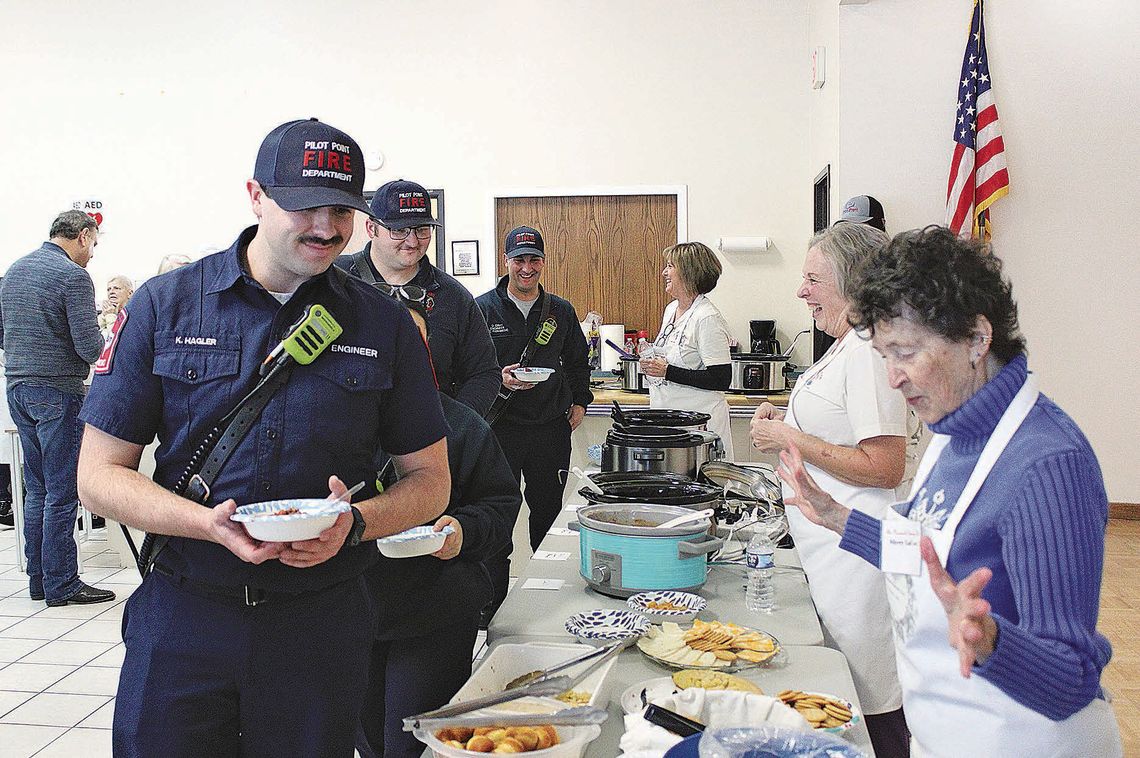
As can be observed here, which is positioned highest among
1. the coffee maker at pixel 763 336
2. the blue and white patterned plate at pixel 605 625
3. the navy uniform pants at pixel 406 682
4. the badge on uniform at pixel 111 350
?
the badge on uniform at pixel 111 350

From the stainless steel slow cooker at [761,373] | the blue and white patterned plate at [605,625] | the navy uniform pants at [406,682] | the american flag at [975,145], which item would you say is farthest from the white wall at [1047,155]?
the navy uniform pants at [406,682]

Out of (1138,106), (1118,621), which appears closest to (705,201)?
(1138,106)

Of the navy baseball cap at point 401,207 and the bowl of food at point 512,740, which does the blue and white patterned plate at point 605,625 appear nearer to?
the bowl of food at point 512,740

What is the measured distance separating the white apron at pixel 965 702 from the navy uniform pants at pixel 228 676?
3.16 ft

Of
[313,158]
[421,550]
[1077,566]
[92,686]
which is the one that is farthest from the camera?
[92,686]

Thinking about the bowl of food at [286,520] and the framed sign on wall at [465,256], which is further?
the framed sign on wall at [465,256]

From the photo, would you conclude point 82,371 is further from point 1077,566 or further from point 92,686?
point 1077,566

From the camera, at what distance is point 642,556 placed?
2.18 m

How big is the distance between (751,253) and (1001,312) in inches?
222

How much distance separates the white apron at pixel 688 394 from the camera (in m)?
4.54

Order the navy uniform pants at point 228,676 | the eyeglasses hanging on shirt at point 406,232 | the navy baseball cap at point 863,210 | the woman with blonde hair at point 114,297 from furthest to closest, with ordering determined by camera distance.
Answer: the woman with blonde hair at point 114,297 < the navy baseball cap at point 863,210 < the eyeglasses hanging on shirt at point 406,232 < the navy uniform pants at point 228,676

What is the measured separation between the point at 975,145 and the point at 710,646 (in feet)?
14.2

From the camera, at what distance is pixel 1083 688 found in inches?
49.8

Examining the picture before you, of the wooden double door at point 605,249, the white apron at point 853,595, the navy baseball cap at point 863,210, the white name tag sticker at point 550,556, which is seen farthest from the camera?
the wooden double door at point 605,249
